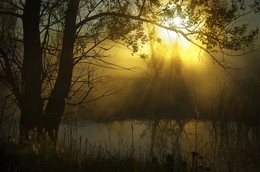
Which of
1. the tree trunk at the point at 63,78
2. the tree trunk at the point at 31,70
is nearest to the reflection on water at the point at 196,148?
the tree trunk at the point at 63,78

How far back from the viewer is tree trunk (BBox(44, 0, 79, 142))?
8867mm

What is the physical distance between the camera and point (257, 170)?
26.7 feet

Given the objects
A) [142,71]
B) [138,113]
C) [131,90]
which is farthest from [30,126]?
[142,71]

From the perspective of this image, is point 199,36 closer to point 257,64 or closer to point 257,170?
point 257,170

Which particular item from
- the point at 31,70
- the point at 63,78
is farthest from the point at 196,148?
the point at 31,70

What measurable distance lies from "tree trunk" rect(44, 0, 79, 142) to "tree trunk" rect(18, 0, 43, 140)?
1.23 feet

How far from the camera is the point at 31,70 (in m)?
8.55

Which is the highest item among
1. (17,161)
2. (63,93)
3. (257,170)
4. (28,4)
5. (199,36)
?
(28,4)

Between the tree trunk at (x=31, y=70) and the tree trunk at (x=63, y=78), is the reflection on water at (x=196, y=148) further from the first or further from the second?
the tree trunk at (x=31, y=70)

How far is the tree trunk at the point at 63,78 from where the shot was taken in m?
8.87

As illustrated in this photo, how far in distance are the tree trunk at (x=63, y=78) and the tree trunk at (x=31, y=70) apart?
374mm

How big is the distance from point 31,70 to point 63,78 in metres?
0.91

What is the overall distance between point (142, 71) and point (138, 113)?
21.8 ft

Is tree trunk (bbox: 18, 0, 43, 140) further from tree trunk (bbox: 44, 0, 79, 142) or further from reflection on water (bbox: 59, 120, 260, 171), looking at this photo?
reflection on water (bbox: 59, 120, 260, 171)
